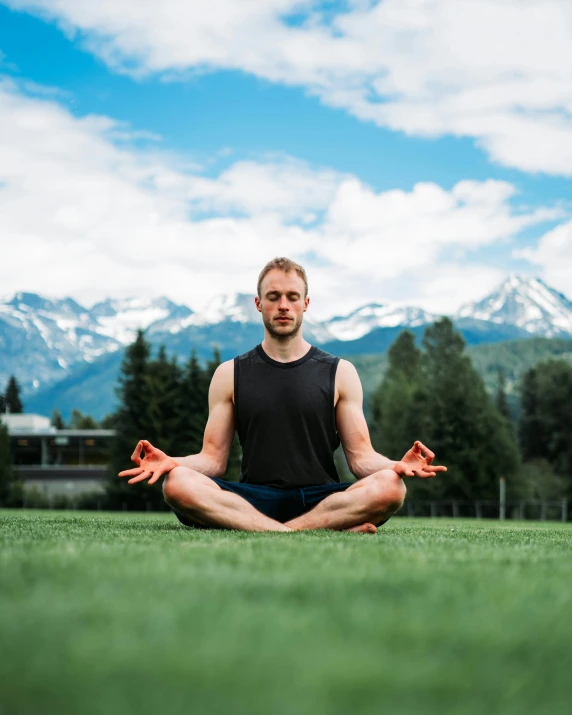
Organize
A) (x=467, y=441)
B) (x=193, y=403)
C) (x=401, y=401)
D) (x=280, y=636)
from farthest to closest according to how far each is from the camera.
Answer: (x=401, y=401) < (x=467, y=441) < (x=193, y=403) < (x=280, y=636)

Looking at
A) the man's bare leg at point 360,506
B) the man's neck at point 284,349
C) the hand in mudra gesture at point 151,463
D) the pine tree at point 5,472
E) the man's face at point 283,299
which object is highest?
the man's face at point 283,299

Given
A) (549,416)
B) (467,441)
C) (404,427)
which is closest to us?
(467,441)

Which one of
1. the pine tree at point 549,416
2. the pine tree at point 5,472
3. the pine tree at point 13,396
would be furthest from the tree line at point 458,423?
the pine tree at point 13,396

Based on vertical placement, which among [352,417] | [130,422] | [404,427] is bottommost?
[352,417]

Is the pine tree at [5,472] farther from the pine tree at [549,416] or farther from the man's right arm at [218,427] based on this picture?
the man's right arm at [218,427]

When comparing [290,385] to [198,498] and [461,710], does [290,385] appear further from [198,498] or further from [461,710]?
[461,710]

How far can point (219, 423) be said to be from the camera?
6.75 m

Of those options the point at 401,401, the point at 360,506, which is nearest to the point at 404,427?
the point at 401,401

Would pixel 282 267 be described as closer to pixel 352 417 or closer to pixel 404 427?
pixel 352 417

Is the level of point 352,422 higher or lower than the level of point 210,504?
higher

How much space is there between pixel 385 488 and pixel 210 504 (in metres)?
1.25

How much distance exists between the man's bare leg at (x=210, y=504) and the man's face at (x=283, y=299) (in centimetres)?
126

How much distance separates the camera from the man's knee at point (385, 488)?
235 inches

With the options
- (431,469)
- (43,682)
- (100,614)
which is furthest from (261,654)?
(431,469)
